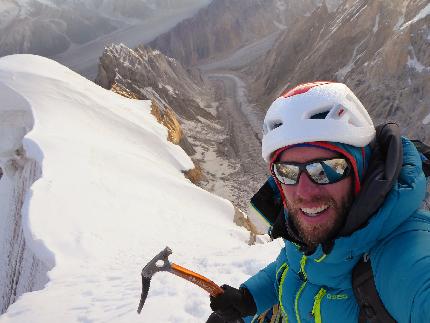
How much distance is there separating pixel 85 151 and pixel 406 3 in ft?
94.1

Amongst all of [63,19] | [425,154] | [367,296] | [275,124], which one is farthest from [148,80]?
[63,19]

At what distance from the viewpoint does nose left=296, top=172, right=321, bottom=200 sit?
2.56 m

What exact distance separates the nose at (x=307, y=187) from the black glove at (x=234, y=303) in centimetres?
136

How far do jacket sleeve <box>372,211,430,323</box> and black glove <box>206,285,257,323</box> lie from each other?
164 centimetres

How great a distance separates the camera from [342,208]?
98.0 inches

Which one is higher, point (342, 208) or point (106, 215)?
point (342, 208)

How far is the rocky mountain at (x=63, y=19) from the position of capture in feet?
556

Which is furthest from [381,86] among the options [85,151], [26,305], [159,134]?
[26,305]

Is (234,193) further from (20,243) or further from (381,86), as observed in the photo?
(20,243)

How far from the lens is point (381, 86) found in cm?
2858

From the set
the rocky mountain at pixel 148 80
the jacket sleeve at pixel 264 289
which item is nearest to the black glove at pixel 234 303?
the jacket sleeve at pixel 264 289

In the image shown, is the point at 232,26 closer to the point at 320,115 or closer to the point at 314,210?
the point at 320,115

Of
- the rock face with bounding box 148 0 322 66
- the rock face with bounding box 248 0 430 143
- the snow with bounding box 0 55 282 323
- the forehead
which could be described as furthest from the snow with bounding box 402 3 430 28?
the rock face with bounding box 148 0 322 66

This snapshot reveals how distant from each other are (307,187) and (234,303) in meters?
1.46
